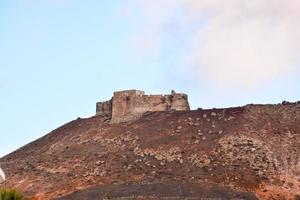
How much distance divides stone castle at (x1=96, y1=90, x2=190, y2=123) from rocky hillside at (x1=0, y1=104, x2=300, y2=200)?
50.0 inches

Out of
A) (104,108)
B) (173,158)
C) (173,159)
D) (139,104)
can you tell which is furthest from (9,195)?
(104,108)

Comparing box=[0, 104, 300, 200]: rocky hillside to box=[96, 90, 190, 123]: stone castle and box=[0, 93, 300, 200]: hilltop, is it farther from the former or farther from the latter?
box=[96, 90, 190, 123]: stone castle

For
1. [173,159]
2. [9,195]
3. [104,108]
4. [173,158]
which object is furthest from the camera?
[104,108]

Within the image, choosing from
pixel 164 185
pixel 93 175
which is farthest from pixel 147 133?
pixel 164 185

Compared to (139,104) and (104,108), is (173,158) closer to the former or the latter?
(139,104)

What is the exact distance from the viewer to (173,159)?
55.9 m

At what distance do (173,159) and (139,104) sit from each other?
1204cm

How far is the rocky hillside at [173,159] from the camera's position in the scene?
5053 centimetres

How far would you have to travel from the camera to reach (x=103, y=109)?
230 feet

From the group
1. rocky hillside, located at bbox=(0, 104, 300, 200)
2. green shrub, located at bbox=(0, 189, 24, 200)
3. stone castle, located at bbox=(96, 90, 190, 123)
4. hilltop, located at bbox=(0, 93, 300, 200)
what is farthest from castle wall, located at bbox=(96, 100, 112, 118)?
green shrub, located at bbox=(0, 189, 24, 200)

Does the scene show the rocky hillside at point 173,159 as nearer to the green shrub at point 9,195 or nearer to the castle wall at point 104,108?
the castle wall at point 104,108

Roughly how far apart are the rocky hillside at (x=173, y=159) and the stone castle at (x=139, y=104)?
127 centimetres

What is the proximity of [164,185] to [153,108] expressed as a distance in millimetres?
17219

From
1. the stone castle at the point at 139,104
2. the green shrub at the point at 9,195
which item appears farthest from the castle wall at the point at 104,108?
the green shrub at the point at 9,195
